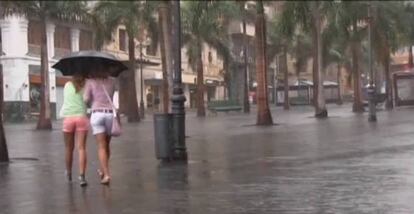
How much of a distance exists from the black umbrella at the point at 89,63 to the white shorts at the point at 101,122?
81 centimetres

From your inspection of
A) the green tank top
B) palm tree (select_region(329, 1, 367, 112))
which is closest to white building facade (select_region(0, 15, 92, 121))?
palm tree (select_region(329, 1, 367, 112))

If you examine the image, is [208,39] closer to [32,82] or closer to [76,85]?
[32,82]

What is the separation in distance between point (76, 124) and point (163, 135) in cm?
325

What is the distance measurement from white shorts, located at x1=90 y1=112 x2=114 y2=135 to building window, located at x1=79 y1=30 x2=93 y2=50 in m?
36.3

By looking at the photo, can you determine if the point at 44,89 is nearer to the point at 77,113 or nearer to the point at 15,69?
the point at 15,69

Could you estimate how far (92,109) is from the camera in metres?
11.1

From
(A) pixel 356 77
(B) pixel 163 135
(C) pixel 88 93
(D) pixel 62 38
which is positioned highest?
(D) pixel 62 38

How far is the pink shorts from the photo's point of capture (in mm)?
11445

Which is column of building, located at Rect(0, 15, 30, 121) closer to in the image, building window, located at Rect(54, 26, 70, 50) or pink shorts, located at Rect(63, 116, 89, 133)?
building window, located at Rect(54, 26, 70, 50)

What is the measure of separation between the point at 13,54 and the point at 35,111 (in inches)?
187

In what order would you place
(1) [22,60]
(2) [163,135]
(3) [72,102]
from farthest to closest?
(1) [22,60], (2) [163,135], (3) [72,102]

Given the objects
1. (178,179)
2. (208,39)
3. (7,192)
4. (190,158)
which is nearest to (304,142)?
(190,158)

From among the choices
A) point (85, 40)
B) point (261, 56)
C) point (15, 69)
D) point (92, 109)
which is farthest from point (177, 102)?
point (15, 69)

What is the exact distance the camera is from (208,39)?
184 ft
